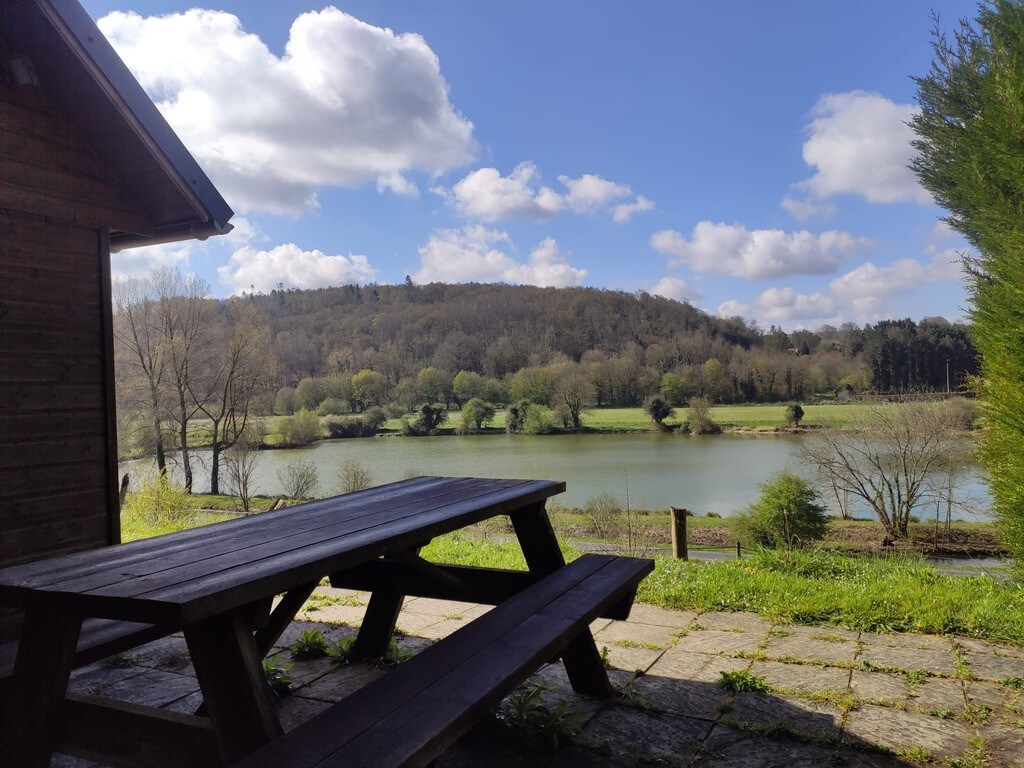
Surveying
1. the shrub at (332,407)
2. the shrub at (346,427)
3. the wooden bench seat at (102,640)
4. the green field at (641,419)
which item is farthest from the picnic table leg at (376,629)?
the shrub at (346,427)

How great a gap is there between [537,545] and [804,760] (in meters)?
1.15

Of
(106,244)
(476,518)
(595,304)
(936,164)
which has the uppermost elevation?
(595,304)

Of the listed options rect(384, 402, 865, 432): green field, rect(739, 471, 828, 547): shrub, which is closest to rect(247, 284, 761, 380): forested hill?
rect(384, 402, 865, 432): green field

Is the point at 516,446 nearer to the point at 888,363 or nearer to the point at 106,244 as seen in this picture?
the point at 888,363

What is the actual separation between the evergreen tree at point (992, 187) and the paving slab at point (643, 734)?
2964 mm

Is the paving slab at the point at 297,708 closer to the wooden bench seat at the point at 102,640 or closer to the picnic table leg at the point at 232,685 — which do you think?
the wooden bench seat at the point at 102,640

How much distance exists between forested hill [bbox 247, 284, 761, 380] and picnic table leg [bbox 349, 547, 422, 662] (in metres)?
39.0

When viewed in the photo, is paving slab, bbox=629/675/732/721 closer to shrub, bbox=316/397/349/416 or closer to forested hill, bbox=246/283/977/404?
forested hill, bbox=246/283/977/404

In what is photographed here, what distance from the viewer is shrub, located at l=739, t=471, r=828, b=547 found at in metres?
12.9

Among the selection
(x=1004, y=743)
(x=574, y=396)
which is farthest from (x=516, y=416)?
(x=1004, y=743)

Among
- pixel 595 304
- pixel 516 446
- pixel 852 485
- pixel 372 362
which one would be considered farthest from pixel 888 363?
pixel 372 362

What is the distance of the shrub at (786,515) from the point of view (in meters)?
12.9

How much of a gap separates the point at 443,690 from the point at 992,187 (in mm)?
4790

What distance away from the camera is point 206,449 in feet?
99.8
